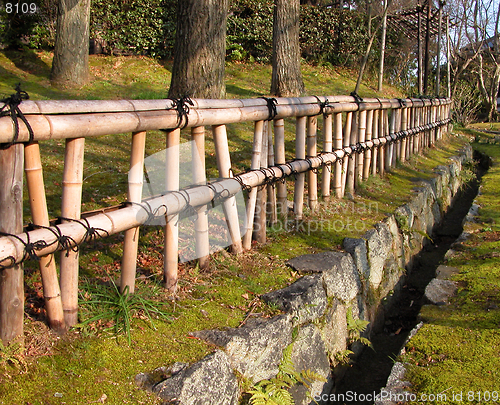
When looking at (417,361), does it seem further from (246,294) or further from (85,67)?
(85,67)

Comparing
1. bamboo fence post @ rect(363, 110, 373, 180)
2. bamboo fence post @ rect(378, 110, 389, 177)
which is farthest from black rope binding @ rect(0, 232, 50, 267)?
bamboo fence post @ rect(378, 110, 389, 177)

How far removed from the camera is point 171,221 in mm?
3150

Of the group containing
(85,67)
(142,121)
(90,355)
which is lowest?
(90,355)

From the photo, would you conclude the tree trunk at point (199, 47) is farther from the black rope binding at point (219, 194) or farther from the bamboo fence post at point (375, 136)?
the black rope binding at point (219, 194)

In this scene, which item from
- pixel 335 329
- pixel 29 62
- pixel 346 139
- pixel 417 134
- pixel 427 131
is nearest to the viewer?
pixel 335 329

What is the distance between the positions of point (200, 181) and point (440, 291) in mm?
2534

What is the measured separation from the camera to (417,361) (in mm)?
3268

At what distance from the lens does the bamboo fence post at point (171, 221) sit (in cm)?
312

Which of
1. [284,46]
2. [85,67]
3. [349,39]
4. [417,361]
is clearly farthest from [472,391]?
[349,39]

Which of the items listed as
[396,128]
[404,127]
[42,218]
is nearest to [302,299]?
[42,218]

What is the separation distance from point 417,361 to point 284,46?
301 inches

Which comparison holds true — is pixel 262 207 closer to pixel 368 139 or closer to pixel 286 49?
pixel 368 139

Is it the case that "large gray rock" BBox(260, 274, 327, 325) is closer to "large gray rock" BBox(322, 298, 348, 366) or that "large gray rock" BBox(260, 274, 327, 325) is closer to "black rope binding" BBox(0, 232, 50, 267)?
"large gray rock" BBox(322, 298, 348, 366)

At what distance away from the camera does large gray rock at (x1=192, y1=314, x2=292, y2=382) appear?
9.02ft
